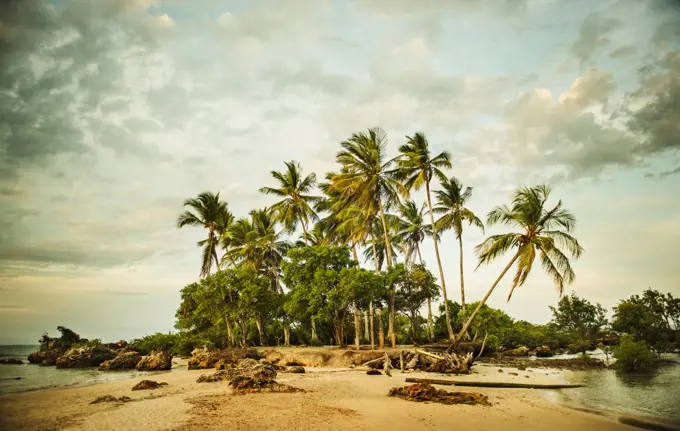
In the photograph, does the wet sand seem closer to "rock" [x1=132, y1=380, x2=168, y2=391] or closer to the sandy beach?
the sandy beach

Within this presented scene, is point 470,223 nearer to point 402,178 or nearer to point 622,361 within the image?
point 402,178

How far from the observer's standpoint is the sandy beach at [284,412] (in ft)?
25.1

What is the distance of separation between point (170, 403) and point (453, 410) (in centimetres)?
804

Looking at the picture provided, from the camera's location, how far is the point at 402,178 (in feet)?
89.7

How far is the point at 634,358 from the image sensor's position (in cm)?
1978

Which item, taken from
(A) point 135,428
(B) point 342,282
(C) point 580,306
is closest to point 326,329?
(B) point 342,282

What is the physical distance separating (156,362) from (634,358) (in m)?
29.9

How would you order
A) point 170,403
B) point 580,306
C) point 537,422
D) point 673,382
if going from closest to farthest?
point 537,422, point 170,403, point 673,382, point 580,306

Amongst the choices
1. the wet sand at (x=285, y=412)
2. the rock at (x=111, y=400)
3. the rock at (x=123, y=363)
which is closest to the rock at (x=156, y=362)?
the rock at (x=123, y=363)

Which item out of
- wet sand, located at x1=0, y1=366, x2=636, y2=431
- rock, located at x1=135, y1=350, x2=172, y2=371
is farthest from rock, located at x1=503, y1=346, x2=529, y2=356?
rock, located at x1=135, y1=350, x2=172, y2=371

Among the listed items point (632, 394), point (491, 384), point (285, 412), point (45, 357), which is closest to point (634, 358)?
point (632, 394)

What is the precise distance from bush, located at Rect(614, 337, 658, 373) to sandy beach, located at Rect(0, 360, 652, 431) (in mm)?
11964

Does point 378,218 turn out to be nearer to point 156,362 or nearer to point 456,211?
point 456,211

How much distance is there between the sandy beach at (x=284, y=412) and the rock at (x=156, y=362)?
1074cm
